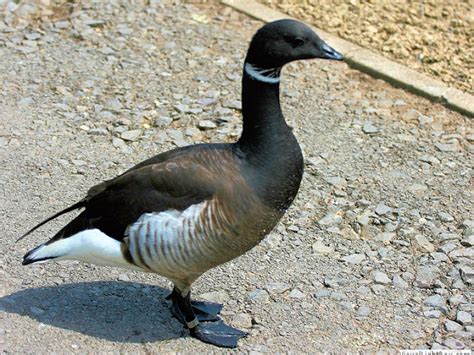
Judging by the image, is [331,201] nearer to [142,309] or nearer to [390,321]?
[390,321]

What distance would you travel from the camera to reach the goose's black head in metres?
4.86

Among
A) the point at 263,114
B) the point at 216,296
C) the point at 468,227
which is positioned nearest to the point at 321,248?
the point at 216,296

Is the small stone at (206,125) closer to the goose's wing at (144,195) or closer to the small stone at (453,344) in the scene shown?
the goose's wing at (144,195)

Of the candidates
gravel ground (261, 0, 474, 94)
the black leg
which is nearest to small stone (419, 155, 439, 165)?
gravel ground (261, 0, 474, 94)

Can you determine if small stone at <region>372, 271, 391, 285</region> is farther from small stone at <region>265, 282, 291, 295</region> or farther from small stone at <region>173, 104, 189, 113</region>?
small stone at <region>173, 104, 189, 113</region>

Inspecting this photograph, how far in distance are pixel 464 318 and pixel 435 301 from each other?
0.25 meters

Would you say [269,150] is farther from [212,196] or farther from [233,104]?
[233,104]

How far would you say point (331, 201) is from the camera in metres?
6.66

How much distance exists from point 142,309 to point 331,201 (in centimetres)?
186

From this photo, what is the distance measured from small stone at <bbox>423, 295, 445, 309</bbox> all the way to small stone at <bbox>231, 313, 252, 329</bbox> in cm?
118

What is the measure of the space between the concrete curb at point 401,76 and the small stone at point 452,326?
8.97ft

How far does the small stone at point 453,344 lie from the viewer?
17.2ft

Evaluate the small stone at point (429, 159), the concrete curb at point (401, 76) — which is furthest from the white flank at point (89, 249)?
the concrete curb at point (401, 76)

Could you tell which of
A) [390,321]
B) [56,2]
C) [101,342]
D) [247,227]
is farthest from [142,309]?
[56,2]
